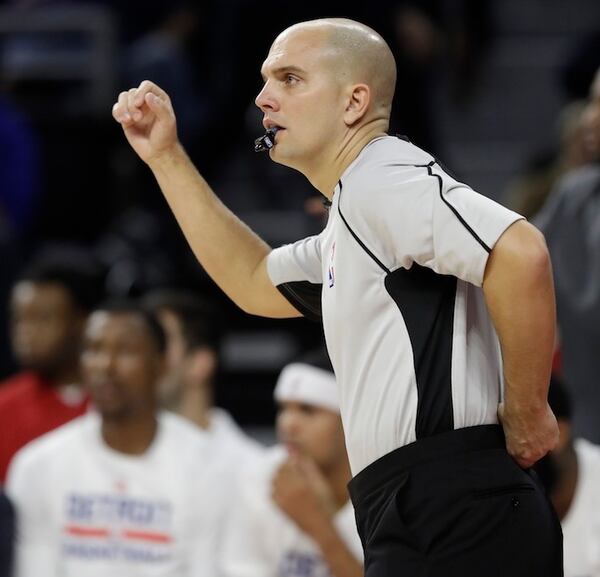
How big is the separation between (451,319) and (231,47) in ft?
20.3

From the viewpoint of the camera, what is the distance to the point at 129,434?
17.0 ft

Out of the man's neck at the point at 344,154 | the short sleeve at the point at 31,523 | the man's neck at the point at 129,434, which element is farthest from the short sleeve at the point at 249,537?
the man's neck at the point at 344,154

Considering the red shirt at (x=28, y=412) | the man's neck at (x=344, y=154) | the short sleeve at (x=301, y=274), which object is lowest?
the red shirt at (x=28, y=412)

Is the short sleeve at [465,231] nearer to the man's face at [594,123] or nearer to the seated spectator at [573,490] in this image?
the seated spectator at [573,490]

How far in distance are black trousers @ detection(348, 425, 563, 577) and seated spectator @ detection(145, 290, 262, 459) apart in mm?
3100

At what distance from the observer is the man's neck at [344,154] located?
2.78 meters

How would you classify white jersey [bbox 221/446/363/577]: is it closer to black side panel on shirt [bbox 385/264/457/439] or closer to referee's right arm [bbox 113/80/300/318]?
referee's right arm [bbox 113/80/300/318]

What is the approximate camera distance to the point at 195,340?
5.99m

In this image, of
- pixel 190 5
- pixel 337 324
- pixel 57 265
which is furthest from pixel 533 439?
pixel 190 5

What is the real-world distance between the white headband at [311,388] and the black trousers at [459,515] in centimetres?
233

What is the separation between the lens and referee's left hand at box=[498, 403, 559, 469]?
8.67 ft

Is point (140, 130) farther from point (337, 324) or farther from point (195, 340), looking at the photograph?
point (195, 340)

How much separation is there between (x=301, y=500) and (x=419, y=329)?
2.21 m

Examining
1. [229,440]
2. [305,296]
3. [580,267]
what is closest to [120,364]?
[229,440]
